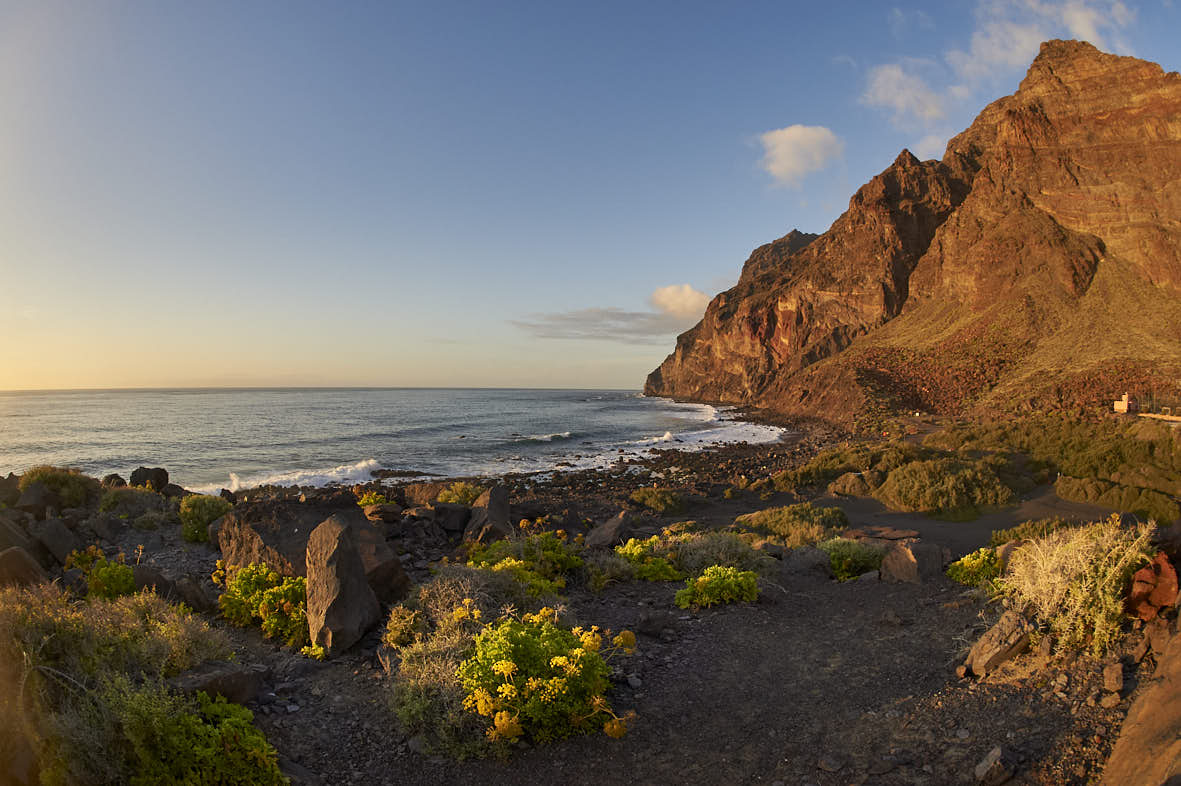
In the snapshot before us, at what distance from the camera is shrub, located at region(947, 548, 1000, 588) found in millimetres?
9078

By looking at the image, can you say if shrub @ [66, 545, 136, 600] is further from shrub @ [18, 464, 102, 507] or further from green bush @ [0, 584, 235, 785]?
shrub @ [18, 464, 102, 507]

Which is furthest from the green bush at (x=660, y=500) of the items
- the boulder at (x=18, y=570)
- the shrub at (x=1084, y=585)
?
Answer: the boulder at (x=18, y=570)

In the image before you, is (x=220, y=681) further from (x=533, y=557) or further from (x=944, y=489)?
(x=944, y=489)

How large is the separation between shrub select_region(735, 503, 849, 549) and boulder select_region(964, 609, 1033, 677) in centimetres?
767

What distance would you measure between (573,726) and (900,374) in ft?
212

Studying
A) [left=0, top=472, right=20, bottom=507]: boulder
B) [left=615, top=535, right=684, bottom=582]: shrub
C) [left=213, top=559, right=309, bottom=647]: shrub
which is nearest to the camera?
[left=213, top=559, right=309, bottom=647]: shrub

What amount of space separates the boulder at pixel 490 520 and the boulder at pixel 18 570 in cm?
644

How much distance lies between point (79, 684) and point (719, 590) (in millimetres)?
7473

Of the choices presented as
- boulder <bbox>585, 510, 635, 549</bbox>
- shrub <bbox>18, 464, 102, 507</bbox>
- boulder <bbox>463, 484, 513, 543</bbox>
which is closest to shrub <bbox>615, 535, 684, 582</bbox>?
boulder <bbox>585, 510, 635, 549</bbox>

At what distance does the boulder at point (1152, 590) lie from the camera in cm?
561

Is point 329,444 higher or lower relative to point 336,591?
lower

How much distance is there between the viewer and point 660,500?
21.6m

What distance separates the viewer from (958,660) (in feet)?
20.6

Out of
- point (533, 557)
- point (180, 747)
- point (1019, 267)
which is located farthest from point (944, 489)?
point (1019, 267)
